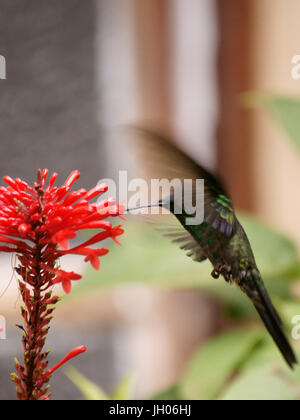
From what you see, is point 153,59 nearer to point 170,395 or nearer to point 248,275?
point 170,395

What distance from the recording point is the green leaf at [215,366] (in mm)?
518

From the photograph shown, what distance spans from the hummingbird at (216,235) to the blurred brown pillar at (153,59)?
59cm

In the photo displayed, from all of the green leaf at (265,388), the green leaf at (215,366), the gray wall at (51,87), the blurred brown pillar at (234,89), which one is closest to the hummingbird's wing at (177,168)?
the green leaf at (265,388)

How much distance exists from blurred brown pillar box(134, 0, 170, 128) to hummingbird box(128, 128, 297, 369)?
1.92 ft

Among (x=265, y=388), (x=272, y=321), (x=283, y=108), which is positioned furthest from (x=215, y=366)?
(x=272, y=321)

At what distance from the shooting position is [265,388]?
1.22ft

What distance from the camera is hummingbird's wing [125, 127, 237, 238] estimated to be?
17cm

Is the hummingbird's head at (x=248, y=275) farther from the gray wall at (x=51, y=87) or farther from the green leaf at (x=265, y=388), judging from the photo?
the gray wall at (x=51, y=87)

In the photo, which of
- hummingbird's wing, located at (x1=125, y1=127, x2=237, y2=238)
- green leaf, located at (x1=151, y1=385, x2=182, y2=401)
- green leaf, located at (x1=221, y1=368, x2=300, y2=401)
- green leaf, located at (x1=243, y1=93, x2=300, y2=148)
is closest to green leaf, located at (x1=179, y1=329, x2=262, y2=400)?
green leaf, located at (x1=151, y1=385, x2=182, y2=401)

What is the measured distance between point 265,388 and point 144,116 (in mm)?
515

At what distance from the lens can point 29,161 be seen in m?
0.72

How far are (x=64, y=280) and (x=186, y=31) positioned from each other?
0.70 meters

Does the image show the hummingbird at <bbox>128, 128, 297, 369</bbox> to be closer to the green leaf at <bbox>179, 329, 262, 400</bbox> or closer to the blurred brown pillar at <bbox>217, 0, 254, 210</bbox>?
the green leaf at <bbox>179, 329, 262, 400</bbox>
